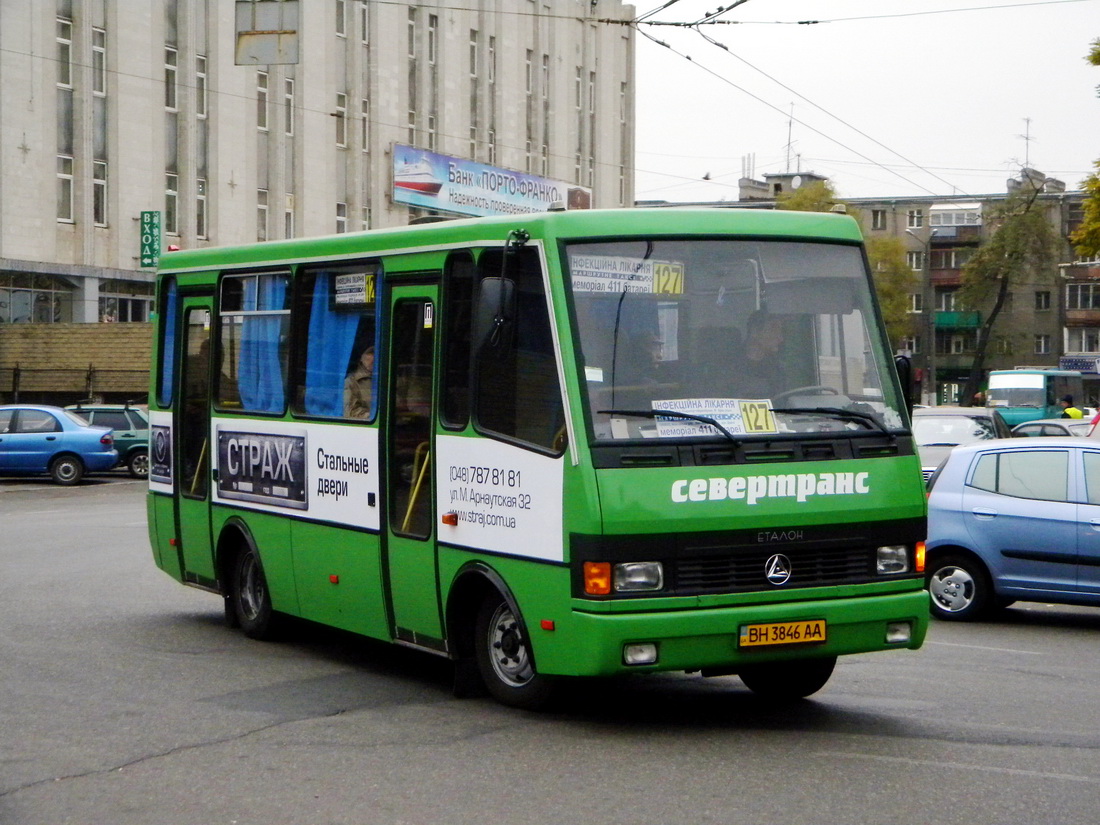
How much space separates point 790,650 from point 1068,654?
4356 millimetres

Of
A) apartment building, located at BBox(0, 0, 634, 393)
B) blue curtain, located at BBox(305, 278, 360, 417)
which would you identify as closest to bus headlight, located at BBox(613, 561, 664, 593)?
blue curtain, located at BBox(305, 278, 360, 417)

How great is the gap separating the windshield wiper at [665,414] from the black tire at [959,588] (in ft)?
19.2

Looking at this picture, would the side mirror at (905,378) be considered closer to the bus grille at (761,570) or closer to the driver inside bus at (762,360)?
the driver inside bus at (762,360)

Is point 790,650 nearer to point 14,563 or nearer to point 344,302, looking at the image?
point 344,302

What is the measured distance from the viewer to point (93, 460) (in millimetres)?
32688

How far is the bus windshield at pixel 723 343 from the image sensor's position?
8008 millimetres

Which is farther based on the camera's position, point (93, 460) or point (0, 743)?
point (93, 460)

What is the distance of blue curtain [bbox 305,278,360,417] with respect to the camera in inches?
402

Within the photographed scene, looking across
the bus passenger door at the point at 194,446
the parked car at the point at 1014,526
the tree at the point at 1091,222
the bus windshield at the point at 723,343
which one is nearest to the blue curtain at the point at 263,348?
the bus passenger door at the point at 194,446

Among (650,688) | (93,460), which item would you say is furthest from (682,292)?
(93,460)

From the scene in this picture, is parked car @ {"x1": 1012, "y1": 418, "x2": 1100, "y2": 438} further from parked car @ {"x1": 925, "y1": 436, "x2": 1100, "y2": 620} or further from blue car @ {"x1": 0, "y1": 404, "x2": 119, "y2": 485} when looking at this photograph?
blue car @ {"x1": 0, "y1": 404, "x2": 119, "y2": 485}

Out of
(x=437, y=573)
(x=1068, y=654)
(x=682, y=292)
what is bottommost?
(x=1068, y=654)

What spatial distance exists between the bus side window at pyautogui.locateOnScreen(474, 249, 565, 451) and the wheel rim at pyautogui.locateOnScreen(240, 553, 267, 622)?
3.45 metres

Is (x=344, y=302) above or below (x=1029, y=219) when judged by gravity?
below
